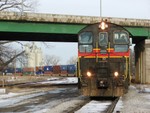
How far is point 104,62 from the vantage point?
20000mm

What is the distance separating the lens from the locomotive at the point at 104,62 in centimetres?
1980

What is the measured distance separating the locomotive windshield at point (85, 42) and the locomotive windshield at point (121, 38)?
1311 millimetres

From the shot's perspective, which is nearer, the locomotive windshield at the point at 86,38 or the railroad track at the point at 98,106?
the railroad track at the point at 98,106

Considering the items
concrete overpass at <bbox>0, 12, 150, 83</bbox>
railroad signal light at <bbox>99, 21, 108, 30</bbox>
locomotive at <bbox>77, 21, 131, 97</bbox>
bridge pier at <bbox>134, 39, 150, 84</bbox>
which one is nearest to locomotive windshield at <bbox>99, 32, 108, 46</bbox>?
locomotive at <bbox>77, 21, 131, 97</bbox>

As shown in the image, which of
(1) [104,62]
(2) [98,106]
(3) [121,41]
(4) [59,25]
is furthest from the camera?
(4) [59,25]

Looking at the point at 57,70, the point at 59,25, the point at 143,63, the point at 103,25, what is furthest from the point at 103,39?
the point at 57,70

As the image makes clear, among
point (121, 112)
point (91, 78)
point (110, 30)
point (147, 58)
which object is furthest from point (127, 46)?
point (147, 58)

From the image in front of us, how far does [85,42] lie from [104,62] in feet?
5.06

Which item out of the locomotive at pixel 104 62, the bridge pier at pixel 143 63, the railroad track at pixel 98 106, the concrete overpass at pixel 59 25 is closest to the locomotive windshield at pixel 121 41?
the locomotive at pixel 104 62

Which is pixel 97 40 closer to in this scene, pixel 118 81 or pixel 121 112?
pixel 118 81

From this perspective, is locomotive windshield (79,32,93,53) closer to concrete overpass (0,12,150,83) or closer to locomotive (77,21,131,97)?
locomotive (77,21,131,97)

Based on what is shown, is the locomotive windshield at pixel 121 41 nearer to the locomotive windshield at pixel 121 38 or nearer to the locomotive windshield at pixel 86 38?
the locomotive windshield at pixel 121 38

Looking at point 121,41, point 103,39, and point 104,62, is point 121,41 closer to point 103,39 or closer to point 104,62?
point 103,39

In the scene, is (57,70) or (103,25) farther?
(57,70)
